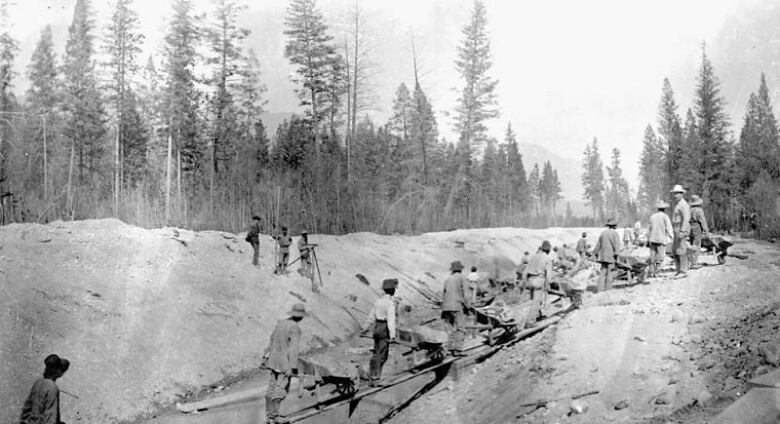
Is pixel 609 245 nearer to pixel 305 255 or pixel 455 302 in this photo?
pixel 455 302

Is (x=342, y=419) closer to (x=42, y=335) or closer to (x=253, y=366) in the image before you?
(x=253, y=366)

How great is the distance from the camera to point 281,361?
8.59m

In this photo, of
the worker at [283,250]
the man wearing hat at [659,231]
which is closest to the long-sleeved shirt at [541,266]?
the man wearing hat at [659,231]

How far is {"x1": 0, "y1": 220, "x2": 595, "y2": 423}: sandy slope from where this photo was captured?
33.1ft

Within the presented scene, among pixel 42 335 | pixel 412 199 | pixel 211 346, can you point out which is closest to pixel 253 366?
pixel 211 346

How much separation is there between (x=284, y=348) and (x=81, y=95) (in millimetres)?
33745

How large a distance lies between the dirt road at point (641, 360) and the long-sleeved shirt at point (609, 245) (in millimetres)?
1072

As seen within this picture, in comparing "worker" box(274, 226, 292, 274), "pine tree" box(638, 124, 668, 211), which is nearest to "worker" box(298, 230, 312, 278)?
"worker" box(274, 226, 292, 274)

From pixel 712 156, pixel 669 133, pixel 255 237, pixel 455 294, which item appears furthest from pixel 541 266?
pixel 669 133

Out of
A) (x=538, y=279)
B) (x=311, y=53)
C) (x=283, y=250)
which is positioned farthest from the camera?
(x=311, y=53)

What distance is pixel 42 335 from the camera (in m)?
10.5

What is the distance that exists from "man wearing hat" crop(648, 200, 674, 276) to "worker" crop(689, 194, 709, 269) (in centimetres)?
55

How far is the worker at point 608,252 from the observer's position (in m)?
13.1

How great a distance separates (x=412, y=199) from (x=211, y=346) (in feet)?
74.3
